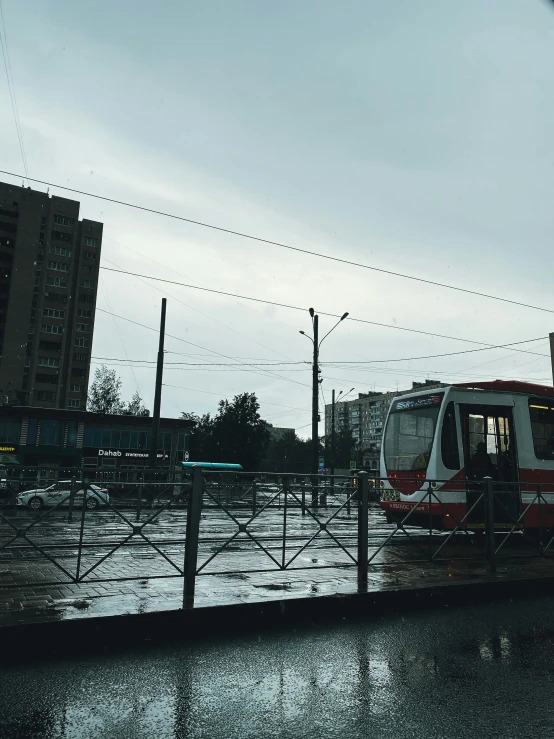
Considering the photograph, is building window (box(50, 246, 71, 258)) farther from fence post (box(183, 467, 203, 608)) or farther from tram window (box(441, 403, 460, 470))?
fence post (box(183, 467, 203, 608))

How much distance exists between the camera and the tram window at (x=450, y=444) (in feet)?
41.0

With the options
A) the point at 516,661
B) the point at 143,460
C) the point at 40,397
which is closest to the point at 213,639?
the point at 516,661

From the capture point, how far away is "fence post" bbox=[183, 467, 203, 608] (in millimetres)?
6188

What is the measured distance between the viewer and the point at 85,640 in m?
4.82

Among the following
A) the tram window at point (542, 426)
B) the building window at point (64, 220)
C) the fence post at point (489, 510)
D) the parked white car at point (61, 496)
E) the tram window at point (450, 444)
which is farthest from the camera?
the building window at point (64, 220)

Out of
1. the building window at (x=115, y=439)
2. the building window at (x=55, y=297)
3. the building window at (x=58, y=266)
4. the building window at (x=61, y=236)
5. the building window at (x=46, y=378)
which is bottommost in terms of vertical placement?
the building window at (x=115, y=439)

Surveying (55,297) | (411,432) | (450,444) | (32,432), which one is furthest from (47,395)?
(450,444)

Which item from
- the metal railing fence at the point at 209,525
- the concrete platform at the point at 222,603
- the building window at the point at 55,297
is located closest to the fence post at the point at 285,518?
the metal railing fence at the point at 209,525

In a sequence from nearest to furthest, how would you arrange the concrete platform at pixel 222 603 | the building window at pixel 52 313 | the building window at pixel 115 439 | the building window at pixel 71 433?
the concrete platform at pixel 222 603, the building window at pixel 71 433, the building window at pixel 115 439, the building window at pixel 52 313

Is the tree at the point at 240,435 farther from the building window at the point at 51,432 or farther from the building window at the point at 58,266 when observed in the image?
the building window at the point at 58,266

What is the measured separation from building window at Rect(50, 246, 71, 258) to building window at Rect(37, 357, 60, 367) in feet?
47.6

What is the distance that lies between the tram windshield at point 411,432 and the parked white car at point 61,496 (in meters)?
8.29

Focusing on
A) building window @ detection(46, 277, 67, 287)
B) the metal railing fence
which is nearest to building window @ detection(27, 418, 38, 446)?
building window @ detection(46, 277, 67, 287)

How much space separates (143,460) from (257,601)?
159 ft
